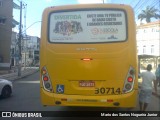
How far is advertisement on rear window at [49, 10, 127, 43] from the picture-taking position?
22.0ft

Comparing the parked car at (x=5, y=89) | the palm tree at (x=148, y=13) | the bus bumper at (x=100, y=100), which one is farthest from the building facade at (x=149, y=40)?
the parked car at (x=5, y=89)

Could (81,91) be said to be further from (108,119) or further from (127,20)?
(127,20)

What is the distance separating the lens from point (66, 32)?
6.86m

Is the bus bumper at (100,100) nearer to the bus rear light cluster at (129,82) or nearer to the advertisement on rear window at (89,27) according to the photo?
the bus rear light cluster at (129,82)

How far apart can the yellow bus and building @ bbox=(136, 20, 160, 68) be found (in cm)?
203

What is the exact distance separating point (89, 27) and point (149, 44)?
16.1ft

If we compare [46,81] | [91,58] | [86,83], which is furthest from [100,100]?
[46,81]

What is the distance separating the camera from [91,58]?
21.8ft

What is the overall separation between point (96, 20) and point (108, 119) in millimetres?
2191

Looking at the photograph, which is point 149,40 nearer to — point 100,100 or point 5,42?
point 100,100

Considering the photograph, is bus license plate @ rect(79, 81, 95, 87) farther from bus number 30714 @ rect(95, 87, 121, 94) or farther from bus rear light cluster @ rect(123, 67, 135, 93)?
bus rear light cluster @ rect(123, 67, 135, 93)

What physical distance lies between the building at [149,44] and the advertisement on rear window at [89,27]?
202 cm

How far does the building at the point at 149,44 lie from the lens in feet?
30.2

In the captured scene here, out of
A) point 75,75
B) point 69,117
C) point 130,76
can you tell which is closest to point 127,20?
point 130,76
